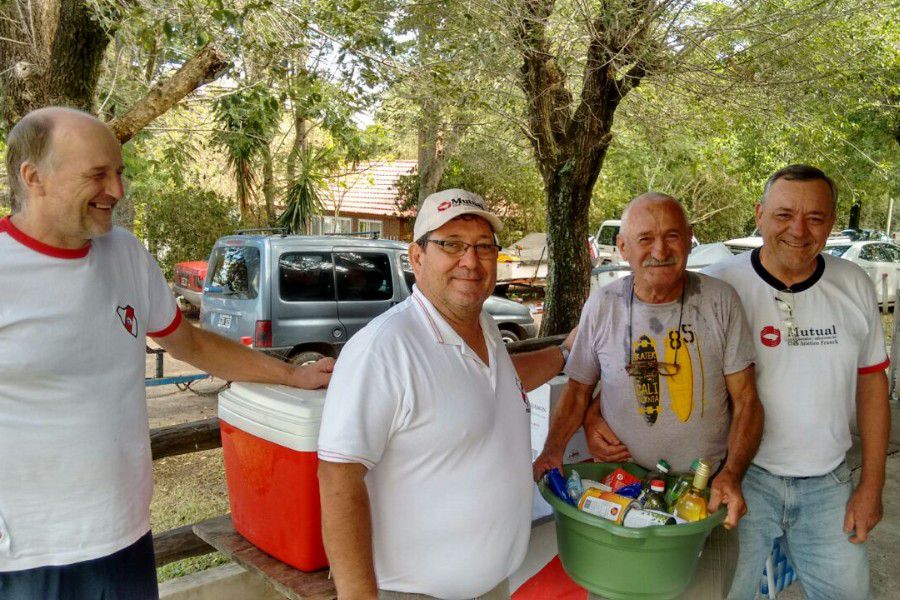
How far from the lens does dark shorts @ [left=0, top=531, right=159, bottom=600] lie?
179 cm

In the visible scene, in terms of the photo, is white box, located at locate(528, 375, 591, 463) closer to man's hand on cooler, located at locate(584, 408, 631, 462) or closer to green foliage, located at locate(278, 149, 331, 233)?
man's hand on cooler, located at locate(584, 408, 631, 462)

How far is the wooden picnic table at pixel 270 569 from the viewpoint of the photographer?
1957mm

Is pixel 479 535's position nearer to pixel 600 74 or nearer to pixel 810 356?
pixel 810 356

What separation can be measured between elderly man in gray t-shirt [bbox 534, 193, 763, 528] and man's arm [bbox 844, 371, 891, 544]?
518mm

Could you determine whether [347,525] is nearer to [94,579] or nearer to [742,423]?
[94,579]

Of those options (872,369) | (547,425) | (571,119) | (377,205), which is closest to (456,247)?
(547,425)

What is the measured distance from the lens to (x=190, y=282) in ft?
46.1

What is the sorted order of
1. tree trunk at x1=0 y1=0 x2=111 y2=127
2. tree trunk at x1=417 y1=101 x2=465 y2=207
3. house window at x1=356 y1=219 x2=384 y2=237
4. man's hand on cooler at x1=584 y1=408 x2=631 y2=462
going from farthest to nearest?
house window at x1=356 y1=219 x2=384 y2=237, tree trunk at x1=417 y1=101 x2=465 y2=207, tree trunk at x1=0 y1=0 x2=111 y2=127, man's hand on cooler at x1=584 y1=408 x2=631 y2=462

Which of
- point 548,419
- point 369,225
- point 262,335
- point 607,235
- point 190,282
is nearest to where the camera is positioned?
point 548,419

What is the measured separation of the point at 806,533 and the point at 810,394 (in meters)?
0.54

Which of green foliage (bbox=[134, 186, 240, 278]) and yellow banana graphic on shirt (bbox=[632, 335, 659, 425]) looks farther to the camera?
green foliage (bbox=[134, 186, 240, 278])

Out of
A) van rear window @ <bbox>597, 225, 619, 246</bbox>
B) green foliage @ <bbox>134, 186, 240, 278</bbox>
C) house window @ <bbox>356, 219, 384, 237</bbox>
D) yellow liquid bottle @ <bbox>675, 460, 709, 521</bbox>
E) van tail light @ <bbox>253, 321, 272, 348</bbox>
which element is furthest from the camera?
house window @ <bbox>356, 219, 384, 237</bbox>

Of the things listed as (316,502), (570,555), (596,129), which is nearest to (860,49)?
(596,129)

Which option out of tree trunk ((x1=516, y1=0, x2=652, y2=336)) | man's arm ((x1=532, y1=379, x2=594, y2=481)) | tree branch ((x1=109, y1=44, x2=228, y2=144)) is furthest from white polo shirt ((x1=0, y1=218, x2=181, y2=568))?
tree trunk ((x1=516, y1=0, x2=652, y2=336))
